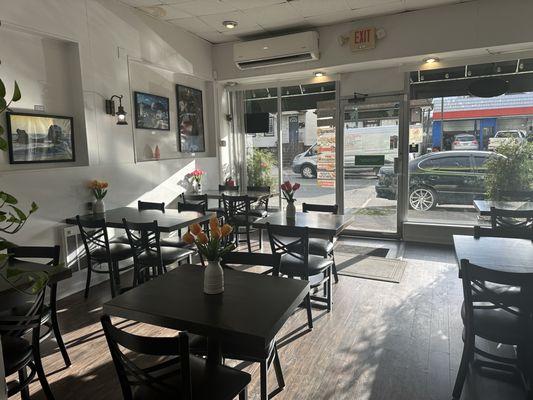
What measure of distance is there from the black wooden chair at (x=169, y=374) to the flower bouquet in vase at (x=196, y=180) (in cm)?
413

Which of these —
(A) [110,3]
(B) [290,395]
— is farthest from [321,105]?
(B) [290,395]

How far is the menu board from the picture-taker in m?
6.19

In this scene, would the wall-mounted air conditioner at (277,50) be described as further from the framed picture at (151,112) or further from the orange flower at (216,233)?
the orange flower at (216,233)

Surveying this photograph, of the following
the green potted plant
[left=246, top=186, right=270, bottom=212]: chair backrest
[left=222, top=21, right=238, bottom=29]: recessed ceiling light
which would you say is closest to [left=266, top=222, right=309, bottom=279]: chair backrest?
[left=246, top=186, right=270, bottom=212]: chair backrest

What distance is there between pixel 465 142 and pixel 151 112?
4.47 m

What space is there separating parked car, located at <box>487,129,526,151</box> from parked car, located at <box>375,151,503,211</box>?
4.8 inches

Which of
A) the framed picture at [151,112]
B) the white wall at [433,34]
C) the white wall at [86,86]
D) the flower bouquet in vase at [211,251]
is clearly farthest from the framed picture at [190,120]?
the flower bouquet in vase at [211,251]

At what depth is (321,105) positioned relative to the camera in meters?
6.14

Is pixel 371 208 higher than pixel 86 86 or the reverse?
the reverse

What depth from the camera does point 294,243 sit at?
3.13 metres

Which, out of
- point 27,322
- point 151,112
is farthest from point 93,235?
point 151,112

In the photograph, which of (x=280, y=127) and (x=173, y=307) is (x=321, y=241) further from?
(x=280, y=127)

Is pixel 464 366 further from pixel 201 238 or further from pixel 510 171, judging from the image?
pixel 510 171

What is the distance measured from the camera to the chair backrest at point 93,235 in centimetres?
357
